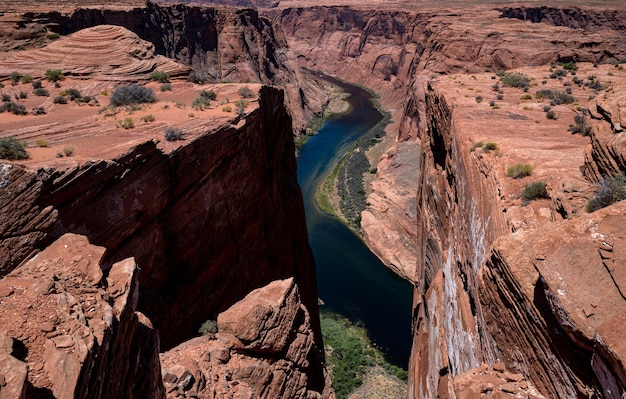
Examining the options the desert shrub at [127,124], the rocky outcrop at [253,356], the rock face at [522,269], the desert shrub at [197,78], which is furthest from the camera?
the desert shrub at [197,78]

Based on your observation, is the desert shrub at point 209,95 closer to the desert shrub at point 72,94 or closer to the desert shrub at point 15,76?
the desert shrub at point 72,94

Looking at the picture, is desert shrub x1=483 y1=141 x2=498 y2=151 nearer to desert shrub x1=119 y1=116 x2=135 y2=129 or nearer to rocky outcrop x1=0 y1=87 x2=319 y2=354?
rocky outcrop x1=0 y1=87 x2=319 y2=354

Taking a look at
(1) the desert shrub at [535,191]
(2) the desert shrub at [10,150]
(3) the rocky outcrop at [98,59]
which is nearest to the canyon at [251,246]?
(3) the rocky outcrop at [98,59]

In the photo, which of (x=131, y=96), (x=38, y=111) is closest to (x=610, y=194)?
(x=131, y=96)

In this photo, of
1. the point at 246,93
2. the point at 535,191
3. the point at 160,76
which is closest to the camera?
the point at 535,191

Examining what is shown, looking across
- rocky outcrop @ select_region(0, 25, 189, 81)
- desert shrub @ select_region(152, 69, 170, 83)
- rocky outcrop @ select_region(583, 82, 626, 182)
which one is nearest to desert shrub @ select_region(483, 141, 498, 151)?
rocky outcrop @ select_region(583, 82, 626, 182)

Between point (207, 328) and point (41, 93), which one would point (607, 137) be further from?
point (41, 93)
